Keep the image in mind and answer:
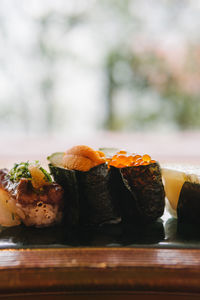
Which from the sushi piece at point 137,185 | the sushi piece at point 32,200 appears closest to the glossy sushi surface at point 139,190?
the sushi piece at point 137,185

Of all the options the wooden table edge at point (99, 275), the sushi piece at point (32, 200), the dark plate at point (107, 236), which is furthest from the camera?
the sushi piece at point (32, 200)

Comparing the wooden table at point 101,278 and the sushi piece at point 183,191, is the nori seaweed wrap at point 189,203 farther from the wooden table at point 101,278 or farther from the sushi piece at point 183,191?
the wooden table at point 101,278

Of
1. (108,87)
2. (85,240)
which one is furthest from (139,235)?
(108,87)

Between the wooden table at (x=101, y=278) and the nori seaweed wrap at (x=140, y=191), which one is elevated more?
the nori seaweed wrap at (x=140, y=191)

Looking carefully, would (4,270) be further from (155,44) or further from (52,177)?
(155,44)

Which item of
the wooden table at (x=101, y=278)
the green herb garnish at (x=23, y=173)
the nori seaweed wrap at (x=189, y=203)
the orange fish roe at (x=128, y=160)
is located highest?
the orange fish roe at (x=128, y=160)

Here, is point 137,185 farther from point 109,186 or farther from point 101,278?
point 101,278

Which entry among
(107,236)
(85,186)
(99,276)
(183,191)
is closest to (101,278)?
(99,276)
